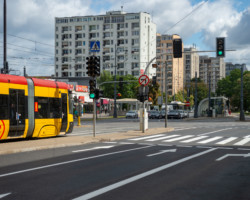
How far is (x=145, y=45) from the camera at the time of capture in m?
109

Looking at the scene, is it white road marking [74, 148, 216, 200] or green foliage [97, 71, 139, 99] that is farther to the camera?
green foliage [97, 71, 139, 99]

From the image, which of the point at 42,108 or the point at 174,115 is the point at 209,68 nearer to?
the point at 174,115

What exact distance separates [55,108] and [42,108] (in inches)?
42.8

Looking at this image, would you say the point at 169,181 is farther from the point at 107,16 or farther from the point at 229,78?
the point at 229,78

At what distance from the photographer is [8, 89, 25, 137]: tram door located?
16.2m

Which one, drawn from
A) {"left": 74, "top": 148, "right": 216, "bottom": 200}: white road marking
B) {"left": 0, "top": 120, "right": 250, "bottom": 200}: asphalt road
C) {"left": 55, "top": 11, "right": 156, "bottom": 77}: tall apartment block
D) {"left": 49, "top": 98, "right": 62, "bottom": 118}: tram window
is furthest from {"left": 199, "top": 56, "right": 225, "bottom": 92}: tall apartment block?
{"left": 74, "top": 148, "right": 216, "bottom": 200}: white road marking

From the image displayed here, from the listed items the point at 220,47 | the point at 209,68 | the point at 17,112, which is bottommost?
the point at 17,112

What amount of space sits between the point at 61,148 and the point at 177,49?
10.3 metres

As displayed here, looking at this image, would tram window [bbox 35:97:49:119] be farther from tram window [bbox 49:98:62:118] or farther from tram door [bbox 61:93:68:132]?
tram door [bbox 61:93:68:132]

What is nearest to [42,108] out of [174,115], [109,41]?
[174,115]

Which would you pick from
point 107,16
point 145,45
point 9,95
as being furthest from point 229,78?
point 9,95

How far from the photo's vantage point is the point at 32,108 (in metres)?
17.5

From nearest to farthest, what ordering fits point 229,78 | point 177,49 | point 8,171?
point 8,171 < point 177,49 < point 229,78

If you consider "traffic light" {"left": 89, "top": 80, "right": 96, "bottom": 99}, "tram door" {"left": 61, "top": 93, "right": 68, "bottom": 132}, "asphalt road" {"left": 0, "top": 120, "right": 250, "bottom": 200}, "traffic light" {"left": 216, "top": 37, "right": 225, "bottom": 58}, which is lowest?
"asphalt road" {"left": 0, "top": 120, "right": 250, "bottom": 200}
